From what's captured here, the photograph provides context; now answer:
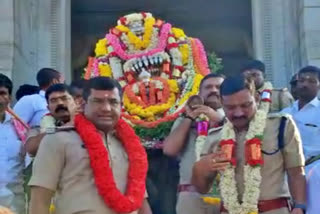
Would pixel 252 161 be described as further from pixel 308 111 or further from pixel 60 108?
pixel 308 111

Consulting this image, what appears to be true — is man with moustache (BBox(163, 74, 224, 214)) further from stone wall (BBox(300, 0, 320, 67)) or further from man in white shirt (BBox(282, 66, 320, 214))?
stone wall (BBox(300, 0, 320, 67))

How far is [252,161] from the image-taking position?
4.49 metres

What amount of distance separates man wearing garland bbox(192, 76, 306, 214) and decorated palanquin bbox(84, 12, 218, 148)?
11.8 ft

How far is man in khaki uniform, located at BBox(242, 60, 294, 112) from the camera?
259 inches

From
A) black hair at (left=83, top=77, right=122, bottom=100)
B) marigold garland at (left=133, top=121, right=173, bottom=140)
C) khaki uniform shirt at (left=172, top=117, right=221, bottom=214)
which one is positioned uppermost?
black hair at (left=83, top=77, right=122, bottom=100)

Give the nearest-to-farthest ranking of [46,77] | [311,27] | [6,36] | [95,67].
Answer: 1. [46,77]
2. [95,67]
3. [6,36]
4. [311,27]

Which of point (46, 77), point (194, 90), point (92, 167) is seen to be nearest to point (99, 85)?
point (92, 167)

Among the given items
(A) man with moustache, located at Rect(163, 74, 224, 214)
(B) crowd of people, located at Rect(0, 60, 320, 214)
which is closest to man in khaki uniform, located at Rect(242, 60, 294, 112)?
(A) man with moustache, located at Rect(163, 74, 224, 214)

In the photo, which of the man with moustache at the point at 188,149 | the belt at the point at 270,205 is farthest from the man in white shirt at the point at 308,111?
the belt at the point at 270,205

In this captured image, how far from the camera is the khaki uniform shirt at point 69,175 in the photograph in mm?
4234

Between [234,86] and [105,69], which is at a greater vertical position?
[105,69]

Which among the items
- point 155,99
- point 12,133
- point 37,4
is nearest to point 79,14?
point 37,4

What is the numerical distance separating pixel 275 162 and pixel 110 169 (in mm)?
1049

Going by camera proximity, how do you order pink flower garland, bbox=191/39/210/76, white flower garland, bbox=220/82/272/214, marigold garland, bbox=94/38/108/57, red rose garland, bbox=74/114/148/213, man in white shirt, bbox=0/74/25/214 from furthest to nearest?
marigold garland, bbox=94/38/108/57, pink flower garland, bbox=191/39/210/76, man in white shirt, bbox=0/74/25/214, white flower garland, bbox=220/82/272/214, red rose garland, bbox=74/114/148/213
